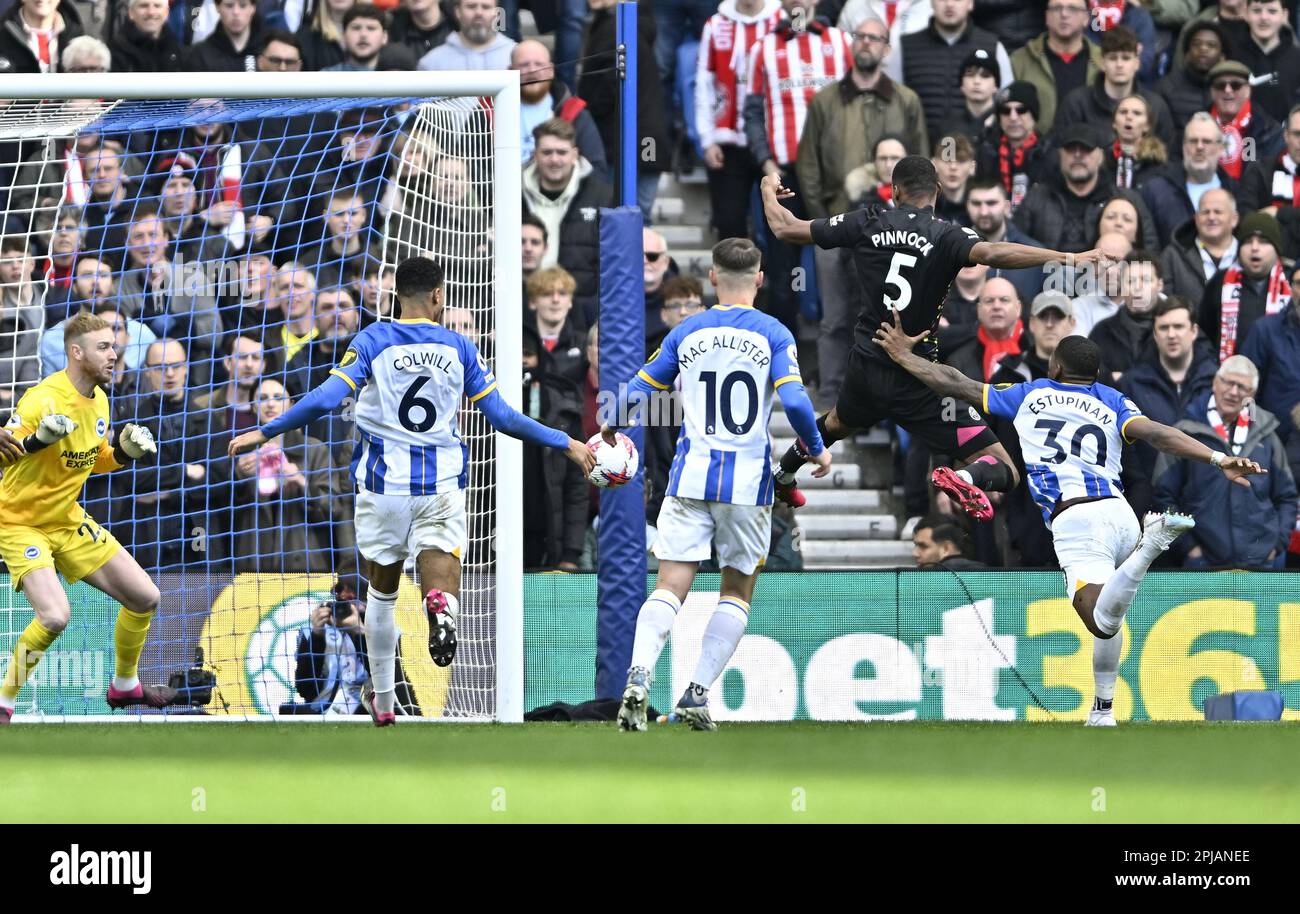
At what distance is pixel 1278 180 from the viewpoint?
14695 millimetres

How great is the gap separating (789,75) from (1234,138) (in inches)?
133

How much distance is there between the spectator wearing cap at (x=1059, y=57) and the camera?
14.8 m

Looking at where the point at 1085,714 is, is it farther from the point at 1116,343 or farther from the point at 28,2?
the point at 28,2

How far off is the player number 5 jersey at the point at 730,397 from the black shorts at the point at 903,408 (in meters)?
1.16

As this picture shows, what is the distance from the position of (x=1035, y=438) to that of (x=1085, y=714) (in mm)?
2715

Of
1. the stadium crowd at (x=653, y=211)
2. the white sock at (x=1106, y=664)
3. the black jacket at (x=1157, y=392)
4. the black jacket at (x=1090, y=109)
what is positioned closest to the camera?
the white sock at (x=1106, y=664)

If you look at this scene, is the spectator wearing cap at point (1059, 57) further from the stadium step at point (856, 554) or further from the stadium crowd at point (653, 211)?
the stadium step at point (856, 554)

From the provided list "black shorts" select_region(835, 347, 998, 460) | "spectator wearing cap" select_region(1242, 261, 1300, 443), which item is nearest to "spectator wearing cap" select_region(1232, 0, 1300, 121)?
"spectator wearing cap" select_region(1242, 261, 1300, 443)

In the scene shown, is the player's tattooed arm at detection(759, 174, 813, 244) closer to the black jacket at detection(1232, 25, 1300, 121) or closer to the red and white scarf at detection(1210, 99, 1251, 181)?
the red and white scarf at detection(1210, 99, 1251, 181)

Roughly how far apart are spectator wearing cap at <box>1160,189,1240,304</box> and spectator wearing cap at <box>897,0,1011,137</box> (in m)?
1.79

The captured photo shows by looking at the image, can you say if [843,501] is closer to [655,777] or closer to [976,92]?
[976,92]

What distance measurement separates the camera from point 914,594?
12180mm

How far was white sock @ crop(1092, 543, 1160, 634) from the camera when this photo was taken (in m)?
9.45

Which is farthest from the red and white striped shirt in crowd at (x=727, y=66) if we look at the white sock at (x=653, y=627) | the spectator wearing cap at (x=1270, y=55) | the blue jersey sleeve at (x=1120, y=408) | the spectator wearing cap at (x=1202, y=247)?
the white sock at (x=653, y=627)
